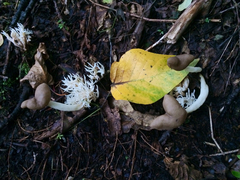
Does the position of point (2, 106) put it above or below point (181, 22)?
below

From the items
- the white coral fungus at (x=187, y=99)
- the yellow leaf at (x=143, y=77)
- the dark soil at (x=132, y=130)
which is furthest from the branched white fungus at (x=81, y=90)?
the white coral fungus at (x=187, y=99)

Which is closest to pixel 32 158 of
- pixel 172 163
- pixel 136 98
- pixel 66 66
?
pixel 66 66

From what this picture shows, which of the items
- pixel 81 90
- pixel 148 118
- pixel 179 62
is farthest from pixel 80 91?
pixel 179 62

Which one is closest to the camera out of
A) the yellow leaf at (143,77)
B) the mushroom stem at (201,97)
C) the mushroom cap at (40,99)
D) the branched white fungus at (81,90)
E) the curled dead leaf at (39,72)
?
the mushroom cap at (40,99)

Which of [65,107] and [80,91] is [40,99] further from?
[80,91]

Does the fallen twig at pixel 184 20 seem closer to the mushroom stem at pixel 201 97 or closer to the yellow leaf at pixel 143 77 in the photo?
the yellow leaf at pixel 143 77

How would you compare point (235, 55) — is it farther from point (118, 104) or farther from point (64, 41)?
point (64, 41)

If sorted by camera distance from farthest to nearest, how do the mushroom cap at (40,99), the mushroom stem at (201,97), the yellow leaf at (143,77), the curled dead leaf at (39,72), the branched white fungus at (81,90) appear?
the curled dead leaf at (39,72), the branched white fungus at (81,90), the mushroom stem at (201,97), the yellow leaf at (143,77), the mushroom cap at (40,99)
